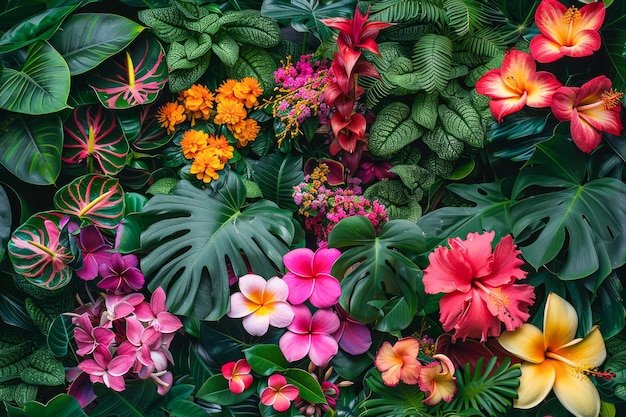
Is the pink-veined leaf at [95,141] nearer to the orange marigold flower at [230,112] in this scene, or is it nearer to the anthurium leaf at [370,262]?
the orange marigold flower at [230,112]

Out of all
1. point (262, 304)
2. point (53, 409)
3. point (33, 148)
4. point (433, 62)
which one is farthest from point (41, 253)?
point (433, 62)

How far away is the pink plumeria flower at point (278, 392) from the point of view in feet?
5.99

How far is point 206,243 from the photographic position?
6.29 feet

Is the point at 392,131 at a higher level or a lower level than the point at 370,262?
higher

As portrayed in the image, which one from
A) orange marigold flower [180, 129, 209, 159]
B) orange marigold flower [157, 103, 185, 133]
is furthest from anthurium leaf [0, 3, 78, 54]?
orange marigold flower [180, 129, 209, 159]

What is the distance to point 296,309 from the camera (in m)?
1.90

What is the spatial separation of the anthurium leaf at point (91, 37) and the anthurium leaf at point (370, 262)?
903mm

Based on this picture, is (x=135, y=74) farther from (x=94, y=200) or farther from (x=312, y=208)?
(x=312, y=208)

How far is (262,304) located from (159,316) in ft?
1.00

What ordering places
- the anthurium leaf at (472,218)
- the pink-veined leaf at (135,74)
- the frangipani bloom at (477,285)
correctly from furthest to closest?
the pink-veined leaf at (135,74), the anthurium leaf at (472,218), the frangipani bloom at (477,285)

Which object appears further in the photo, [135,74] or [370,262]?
[135,74]

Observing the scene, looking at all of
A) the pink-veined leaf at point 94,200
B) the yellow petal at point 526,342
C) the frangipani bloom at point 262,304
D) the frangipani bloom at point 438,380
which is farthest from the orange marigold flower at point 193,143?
the yellow petal at point 526,342

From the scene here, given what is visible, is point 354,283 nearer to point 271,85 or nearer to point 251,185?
point 251,185

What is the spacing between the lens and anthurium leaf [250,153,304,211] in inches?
82.1
